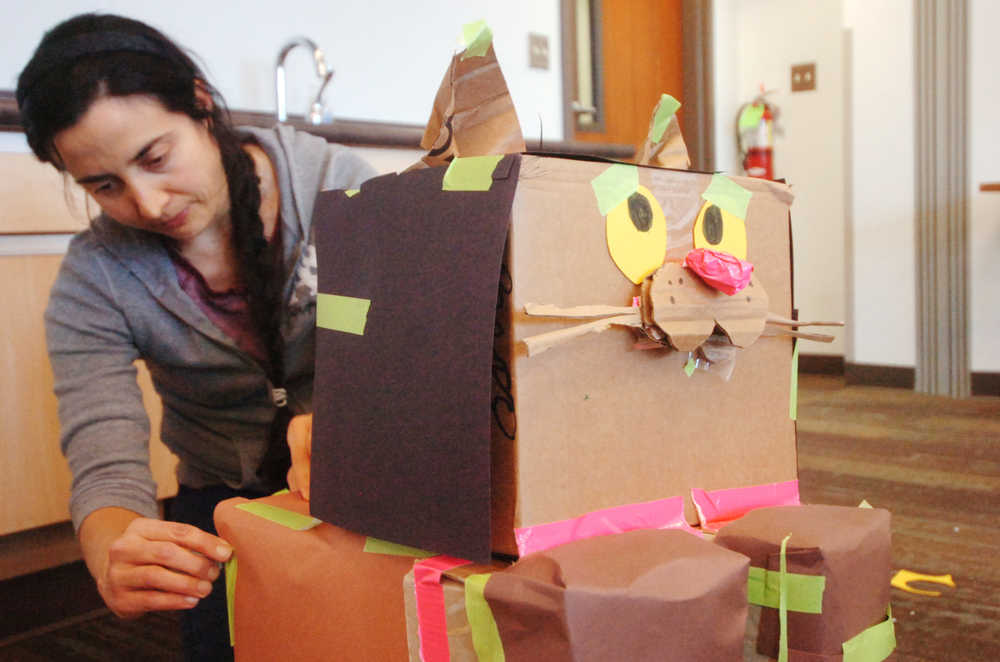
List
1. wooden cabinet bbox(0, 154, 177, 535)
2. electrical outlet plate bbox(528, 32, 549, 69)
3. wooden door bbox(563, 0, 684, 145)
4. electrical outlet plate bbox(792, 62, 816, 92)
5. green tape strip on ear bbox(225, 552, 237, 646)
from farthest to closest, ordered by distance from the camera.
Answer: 1. electrical outlet plate bbox(792, 62, 816, 92)
2. wooden door bbox(563, 0, 684, 145)
3. electrical outlet plate bbox(528, 32, 549, 69)
4. wooden cabinet bbox(0, 154, 177, 535)
5. green tape strip on ear bbox(225, 552, 237, 646)

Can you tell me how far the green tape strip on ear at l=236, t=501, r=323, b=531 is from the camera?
555 millimetres

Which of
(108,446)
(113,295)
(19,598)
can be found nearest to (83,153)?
(113,295)

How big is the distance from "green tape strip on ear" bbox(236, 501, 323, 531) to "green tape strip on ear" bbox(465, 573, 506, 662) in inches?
6.6

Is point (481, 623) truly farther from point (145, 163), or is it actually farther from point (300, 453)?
point (145, 163)

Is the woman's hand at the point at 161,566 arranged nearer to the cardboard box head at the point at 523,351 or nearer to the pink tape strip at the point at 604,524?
the cardboard box head at the point at 523,351

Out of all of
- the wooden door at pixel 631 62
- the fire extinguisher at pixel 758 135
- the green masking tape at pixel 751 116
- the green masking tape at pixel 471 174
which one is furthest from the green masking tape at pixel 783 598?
the green masking tape at pixel 751 116

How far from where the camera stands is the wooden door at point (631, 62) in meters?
2.79

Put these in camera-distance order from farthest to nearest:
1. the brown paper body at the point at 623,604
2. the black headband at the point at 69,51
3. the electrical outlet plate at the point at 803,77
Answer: the electrical outlet plate at the point at 803,77, the black headband at the point at 69,51, the brown paper body at the point at 623,604

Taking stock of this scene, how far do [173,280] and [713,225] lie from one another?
0.58 metres

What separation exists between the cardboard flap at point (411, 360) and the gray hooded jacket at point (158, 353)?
31 centimetres

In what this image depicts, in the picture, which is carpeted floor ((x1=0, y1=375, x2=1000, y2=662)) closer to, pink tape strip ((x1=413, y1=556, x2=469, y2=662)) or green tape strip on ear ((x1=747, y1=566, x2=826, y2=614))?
green tape strip on ear ((x1=747, y1=566, x2=826, y2=614))

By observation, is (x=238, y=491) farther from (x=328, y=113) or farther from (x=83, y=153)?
(x=328, y=113)

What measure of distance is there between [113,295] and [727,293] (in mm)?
630

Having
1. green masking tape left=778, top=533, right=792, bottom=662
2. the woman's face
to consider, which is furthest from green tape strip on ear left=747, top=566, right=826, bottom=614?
the woman's face
